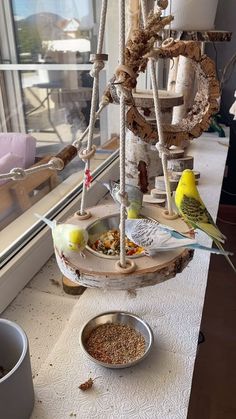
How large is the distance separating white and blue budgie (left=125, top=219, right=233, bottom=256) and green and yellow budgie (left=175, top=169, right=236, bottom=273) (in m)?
0.10

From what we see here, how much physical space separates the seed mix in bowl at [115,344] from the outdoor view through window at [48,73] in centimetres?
90

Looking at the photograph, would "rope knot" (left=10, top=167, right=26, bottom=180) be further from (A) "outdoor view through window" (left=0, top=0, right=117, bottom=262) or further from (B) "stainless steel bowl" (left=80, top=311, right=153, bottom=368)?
(A) "outdoor view through window" (left=0, top=0, right=117, bottom=262)

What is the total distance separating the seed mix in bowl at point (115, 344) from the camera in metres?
0.61

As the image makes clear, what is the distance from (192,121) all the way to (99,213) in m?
0.34

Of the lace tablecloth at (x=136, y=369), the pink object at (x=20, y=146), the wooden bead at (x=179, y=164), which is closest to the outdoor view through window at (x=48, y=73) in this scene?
the pink object at (x=20, y=146)

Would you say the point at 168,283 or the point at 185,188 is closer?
the point at 185,188

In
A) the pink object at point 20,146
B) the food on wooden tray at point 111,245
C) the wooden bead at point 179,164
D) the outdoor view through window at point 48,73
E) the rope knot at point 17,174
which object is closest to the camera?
the rope knot at point 17,174

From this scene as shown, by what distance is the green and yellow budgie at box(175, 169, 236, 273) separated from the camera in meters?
0.57

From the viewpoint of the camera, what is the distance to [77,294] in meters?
0.78

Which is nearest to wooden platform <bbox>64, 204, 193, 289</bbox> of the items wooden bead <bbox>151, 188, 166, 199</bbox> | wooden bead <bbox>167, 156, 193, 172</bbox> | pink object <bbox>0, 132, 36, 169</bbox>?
wooden bead <bbox>151, 188, 166, 199</bbox>

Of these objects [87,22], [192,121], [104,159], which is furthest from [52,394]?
[87,22]

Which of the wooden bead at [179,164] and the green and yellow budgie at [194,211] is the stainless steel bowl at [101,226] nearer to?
the green and yellow budgie at [194,211]

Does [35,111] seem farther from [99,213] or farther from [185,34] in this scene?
[99,213]

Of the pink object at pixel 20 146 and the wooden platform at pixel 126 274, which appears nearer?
the wooden platform at pixel 126 274
